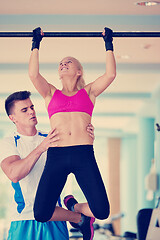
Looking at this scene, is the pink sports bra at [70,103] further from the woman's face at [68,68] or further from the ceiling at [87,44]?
the ceiling at [87,44]

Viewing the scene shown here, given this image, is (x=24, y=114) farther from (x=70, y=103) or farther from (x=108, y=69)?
(x=108, y=69)

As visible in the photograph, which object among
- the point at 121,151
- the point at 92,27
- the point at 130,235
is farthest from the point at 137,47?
the point at 121,151

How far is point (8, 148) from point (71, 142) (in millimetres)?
487

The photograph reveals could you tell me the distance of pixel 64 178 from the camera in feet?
10.0

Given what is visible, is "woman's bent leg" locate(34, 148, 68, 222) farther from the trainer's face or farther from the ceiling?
the ceiling

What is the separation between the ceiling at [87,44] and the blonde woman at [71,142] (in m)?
1.65

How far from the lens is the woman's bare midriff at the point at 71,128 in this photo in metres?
3.10

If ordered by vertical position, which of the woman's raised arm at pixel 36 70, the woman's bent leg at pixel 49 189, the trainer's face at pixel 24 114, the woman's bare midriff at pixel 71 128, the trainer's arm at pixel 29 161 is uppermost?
the woman's raised arm at pixel 36 70

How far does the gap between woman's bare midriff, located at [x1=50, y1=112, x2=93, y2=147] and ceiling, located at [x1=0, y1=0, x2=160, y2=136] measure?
75.2 inches

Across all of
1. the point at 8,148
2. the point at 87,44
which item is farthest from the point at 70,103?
the point at 87,44

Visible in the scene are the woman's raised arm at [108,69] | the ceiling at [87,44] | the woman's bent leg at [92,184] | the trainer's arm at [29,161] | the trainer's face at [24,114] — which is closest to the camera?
the woman's bent leg at [92,184]

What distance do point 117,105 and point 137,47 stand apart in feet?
13.0

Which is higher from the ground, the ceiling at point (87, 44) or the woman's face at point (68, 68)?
the ceiling at point (87, 44)

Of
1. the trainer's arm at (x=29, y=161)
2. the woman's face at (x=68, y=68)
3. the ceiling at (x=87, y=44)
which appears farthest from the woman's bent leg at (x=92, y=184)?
the ceiling at (x=87, y=44)
